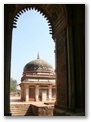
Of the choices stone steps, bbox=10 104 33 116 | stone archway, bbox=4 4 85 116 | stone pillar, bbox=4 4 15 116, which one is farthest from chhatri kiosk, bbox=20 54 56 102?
stone pillar, bbox=4 4 15 116

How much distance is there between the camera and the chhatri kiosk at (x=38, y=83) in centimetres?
Answer: 1955

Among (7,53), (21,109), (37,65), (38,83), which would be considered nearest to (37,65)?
(37,65)

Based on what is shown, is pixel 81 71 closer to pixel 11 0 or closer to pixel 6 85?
pixel 6 85

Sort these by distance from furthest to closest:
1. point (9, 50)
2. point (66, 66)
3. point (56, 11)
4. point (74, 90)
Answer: point (56, 11) → point (66, 66) → point (74, 90) → point (9, 50)

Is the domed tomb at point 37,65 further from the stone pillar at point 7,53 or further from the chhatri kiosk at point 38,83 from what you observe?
the stone pillar at point 7,53

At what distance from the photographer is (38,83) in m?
20.3

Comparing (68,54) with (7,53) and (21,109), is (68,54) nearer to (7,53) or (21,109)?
(7,53)

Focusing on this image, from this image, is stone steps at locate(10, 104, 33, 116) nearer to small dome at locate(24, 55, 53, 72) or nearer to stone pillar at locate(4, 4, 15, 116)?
small dome at locate(24, 55, 53, 72)

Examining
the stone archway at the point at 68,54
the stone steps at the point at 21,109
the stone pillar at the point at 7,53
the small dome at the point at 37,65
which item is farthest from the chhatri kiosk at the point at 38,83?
the stone pillar at the point at 7,53

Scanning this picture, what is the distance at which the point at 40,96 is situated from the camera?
19719 millimetres

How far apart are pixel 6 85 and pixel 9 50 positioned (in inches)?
30.5

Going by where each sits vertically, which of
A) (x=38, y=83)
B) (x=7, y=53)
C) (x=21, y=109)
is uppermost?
(x=7, y=53)

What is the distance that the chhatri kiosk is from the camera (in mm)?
19547
